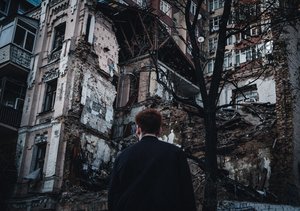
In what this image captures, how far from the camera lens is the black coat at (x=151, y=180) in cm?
279

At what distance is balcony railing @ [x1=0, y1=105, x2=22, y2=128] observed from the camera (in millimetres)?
19594

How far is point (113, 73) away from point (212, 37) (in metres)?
17.8

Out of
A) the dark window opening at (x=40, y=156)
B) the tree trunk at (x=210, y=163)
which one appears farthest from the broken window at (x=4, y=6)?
the tree trunk at (x=210, y=163)

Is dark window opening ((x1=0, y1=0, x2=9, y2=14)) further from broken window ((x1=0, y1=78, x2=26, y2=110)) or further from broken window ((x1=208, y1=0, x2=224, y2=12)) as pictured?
broken window ((x1=208, y1=0, x2=224, y2=12))

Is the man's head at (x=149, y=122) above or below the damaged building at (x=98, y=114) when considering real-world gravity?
below

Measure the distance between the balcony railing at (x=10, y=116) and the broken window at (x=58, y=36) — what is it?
4498 millimetres

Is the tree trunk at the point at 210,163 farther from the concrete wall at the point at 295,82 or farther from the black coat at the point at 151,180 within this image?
the concrete wall at the point at 295,82

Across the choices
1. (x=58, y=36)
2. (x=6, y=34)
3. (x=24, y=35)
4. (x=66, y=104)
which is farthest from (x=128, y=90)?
(x=6, y=34)

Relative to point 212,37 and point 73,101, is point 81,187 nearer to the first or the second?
point 73,101

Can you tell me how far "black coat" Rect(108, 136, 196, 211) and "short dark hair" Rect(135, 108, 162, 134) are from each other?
0.14 meters

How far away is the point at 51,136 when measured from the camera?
18359 millimetres

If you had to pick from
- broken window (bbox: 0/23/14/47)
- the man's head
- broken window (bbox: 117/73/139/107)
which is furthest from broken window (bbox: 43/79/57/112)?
the man's head

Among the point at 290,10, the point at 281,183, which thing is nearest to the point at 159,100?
the point at 281,183

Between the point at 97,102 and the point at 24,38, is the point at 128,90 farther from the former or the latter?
the point at 24,38
